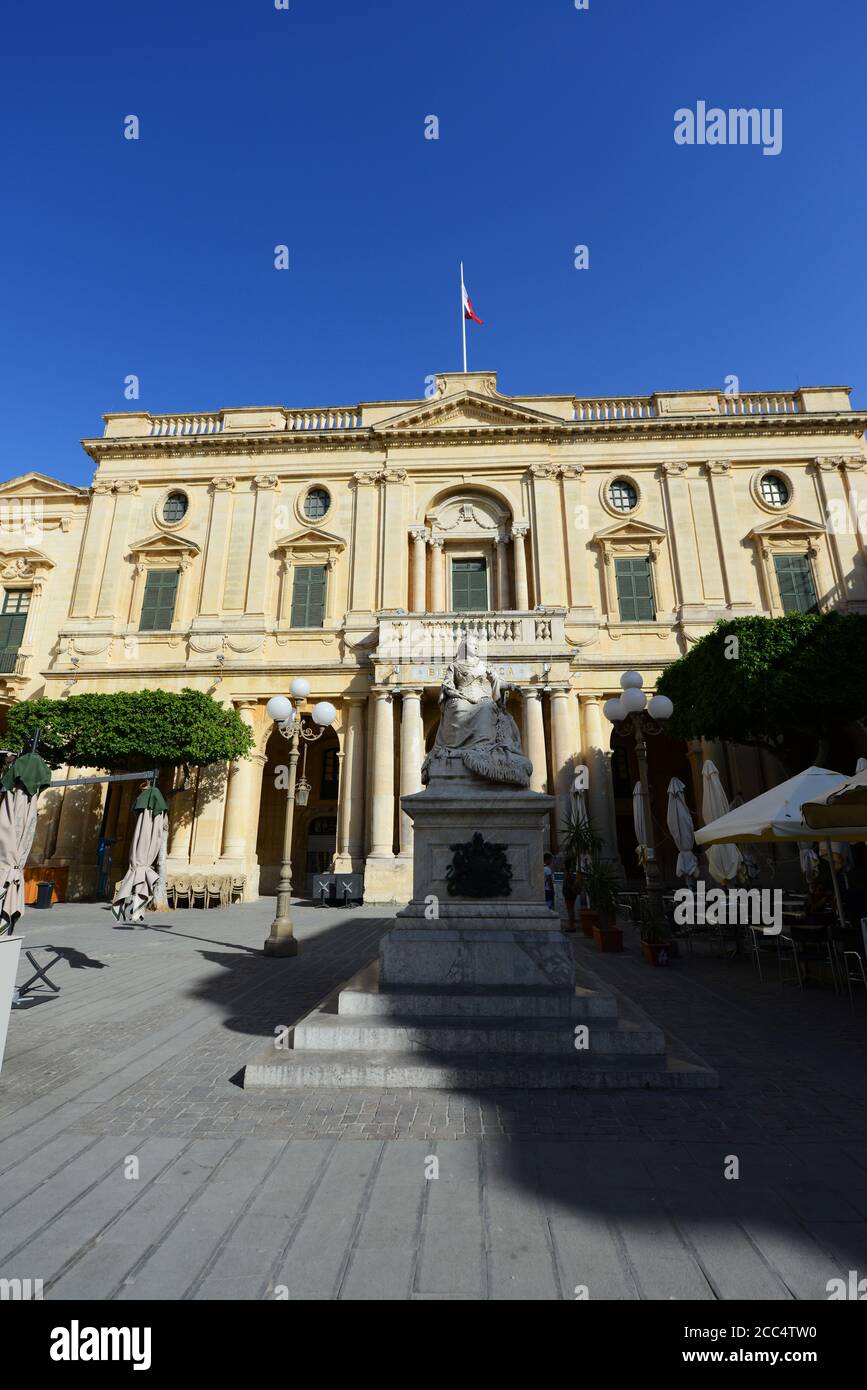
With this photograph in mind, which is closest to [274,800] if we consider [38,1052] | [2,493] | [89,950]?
[89,950]

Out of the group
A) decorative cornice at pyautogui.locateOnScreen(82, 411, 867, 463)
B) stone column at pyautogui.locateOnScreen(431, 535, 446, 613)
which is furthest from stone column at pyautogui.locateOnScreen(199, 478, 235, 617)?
stone column at pyautogui.locateOnScreen(431, 535, 446, 613)

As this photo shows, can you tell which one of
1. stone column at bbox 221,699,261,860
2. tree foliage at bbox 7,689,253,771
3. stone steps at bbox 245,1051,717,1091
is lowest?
stone steps at bbox 245,1051,717,1091

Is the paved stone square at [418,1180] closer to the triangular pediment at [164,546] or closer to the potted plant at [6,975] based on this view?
the potted plant at [6,975]

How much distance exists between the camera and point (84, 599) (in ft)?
81.1

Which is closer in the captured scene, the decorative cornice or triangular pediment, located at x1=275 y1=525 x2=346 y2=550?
triangular pediment, located at x1=275 y1=525 x2=346 y2=550

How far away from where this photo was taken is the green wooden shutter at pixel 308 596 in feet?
79.4

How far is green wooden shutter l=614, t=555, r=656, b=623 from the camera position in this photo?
23.8 meters

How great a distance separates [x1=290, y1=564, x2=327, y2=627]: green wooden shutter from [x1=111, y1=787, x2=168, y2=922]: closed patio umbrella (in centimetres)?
1403

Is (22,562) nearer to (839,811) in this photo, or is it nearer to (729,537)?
(729,537)

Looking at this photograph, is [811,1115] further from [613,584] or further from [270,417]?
[270,417]

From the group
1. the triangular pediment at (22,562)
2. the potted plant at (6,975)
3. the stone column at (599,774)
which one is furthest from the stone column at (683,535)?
the triangular pediment at (22,562)

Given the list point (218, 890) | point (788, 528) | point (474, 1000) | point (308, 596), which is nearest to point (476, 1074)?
point (474, 1000)

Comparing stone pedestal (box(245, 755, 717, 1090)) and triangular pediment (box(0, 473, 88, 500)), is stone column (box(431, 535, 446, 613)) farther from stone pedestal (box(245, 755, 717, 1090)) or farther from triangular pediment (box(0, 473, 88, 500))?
stone pedestal (box(245, 755, 717, 1090))

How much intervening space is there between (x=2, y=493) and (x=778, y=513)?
3266 cm
